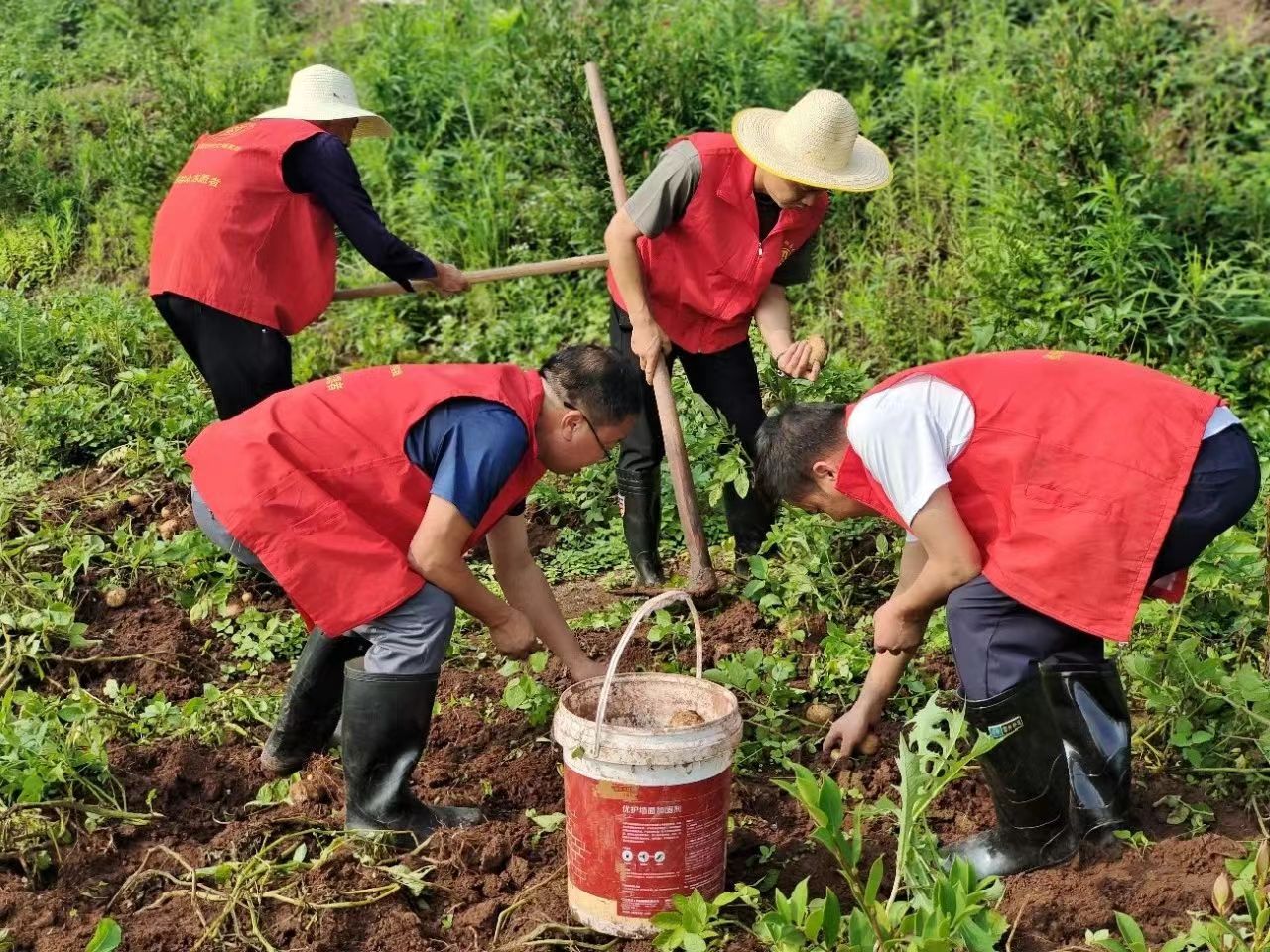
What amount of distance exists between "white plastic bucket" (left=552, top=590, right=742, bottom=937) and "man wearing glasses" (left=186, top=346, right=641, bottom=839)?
465 mm

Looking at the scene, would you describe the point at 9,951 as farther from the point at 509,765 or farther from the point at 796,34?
the point at 796,34

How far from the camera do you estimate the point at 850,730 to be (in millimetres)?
3639

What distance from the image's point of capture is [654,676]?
3.24m

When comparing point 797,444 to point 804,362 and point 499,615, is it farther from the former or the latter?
point 804,362

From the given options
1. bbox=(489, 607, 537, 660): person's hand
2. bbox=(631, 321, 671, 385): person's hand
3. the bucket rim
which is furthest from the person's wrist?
bbox=(631, 321, 671, 385): person's hand

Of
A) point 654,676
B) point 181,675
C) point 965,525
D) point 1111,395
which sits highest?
point 1111,395

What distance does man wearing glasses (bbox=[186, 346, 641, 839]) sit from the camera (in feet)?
10.5

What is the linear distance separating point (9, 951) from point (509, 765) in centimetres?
128

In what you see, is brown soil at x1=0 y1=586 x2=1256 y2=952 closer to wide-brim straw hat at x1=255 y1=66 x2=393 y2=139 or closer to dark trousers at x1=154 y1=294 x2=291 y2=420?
dark trousers at x1=154 y1=294 x2=291 y2=420

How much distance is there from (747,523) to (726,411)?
0.39m

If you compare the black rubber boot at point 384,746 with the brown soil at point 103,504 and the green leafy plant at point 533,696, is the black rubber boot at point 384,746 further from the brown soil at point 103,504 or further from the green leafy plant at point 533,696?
the brown soil at point 103,504

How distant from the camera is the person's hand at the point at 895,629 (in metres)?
3.26

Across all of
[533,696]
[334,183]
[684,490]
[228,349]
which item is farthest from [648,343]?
[228,349]

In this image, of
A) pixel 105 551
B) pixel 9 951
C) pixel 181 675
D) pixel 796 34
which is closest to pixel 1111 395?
pixel 9 951
